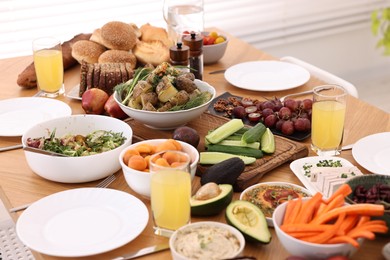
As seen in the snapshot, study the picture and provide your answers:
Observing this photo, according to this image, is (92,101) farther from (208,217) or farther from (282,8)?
(282,8)

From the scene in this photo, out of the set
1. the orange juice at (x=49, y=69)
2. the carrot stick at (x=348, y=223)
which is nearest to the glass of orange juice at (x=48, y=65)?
the orange juice at (x=49, y=69)

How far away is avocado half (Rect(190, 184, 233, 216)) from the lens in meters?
1.55

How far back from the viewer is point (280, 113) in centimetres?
210

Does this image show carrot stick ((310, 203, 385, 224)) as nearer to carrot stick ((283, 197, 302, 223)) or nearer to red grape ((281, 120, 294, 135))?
carrot stick ((283, 197, 302, 223))

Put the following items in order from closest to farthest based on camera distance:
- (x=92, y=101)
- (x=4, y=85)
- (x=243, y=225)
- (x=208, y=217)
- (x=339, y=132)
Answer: (x=243, y=225) < (x=208, y=217) < (x=339, y=132) < (x=92, y=101) < (x=4, y=85)

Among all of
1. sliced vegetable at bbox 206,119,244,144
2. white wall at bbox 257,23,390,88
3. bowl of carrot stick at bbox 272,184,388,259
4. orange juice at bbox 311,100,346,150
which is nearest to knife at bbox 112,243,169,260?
bowl of carrot stick at bbox 272,184,388,259

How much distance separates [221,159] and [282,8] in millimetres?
2847

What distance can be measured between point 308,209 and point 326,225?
0.08 metres

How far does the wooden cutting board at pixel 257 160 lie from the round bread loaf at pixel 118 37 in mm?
509

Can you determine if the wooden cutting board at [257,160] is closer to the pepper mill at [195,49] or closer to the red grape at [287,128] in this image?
the red grape at [287,128]

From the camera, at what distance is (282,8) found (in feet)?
14.6

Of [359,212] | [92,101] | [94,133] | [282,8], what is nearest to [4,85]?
[92,101]

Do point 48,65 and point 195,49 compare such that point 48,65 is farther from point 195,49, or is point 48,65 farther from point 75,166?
point 75,166

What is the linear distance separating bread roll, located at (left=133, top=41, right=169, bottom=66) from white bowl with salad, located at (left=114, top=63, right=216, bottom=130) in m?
0.45
